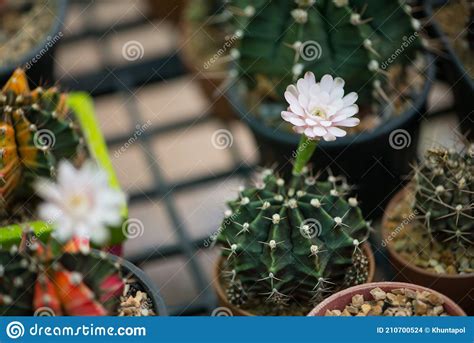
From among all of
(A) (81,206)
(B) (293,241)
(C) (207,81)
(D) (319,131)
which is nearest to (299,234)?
(B) (293,241)

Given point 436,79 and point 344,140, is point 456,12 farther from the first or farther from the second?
point 344,140

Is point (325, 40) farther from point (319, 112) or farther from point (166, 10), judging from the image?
point (166, 10)

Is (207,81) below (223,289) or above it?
above

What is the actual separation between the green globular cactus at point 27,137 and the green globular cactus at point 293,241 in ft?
0.87

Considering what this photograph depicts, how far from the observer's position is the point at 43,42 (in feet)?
5.09

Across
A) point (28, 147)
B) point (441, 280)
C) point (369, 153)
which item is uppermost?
point (28, 147)

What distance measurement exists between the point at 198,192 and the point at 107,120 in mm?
223

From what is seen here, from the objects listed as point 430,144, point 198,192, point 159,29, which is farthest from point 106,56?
point 430,144

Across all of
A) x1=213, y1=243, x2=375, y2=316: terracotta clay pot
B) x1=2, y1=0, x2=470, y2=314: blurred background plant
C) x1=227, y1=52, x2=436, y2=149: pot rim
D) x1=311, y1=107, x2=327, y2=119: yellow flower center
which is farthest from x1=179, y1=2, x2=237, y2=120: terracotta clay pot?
x1=311, y1=107, x2=327, y2=119: yellow flower center

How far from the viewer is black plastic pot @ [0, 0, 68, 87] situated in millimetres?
1501

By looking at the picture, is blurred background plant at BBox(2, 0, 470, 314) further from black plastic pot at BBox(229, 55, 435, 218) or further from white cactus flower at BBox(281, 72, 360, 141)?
white cactus flower at BBox(281, 72, 360, 141)

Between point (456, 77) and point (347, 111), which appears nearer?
point (347, 111)

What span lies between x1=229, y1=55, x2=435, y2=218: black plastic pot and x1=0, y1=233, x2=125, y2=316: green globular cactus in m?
0.37

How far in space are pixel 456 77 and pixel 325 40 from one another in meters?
0.27
